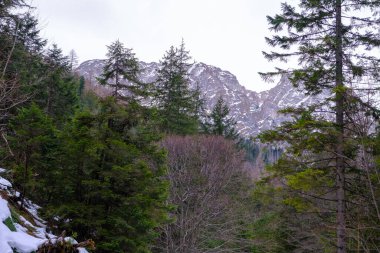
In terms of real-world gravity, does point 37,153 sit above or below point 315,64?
below

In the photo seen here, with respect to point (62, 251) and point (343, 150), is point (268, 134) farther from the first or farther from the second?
point (62, 251)

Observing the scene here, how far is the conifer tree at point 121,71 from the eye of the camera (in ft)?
37.2

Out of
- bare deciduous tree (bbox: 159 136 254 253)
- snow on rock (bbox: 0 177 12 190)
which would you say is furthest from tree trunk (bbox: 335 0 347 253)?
bare deciduous tree (bbox: 159 136 254 253)

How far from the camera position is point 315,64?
30.5 feet

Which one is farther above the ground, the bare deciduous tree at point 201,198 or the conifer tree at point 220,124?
the conifer tree at point 220,124

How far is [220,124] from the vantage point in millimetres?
27922

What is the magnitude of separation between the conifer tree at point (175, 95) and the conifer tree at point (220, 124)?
268 cm

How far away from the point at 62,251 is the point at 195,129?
20318mm

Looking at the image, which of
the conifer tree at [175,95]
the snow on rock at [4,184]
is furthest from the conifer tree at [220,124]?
the snow on rock at [4,184]

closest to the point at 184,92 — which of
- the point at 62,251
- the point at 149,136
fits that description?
the point at 149,136

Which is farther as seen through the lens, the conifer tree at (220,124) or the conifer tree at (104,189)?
the conifer tree at (220,124)

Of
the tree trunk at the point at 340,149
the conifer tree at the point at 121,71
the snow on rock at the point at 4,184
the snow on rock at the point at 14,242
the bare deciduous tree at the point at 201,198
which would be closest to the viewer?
the snow on rock at the point at 14,242

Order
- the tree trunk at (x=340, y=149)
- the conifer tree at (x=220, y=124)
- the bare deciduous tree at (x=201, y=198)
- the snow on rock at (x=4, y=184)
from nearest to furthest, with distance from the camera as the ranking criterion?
the snow on rock at (x=4, y=184)
the tree trunk at (x=340, y=149)
the bare deciduous tree at (x=201, y=198)
the conifer tree at (x=220, y=124)

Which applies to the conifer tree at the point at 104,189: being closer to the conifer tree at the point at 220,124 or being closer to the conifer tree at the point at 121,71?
the conifer tree at the point at 121,71
